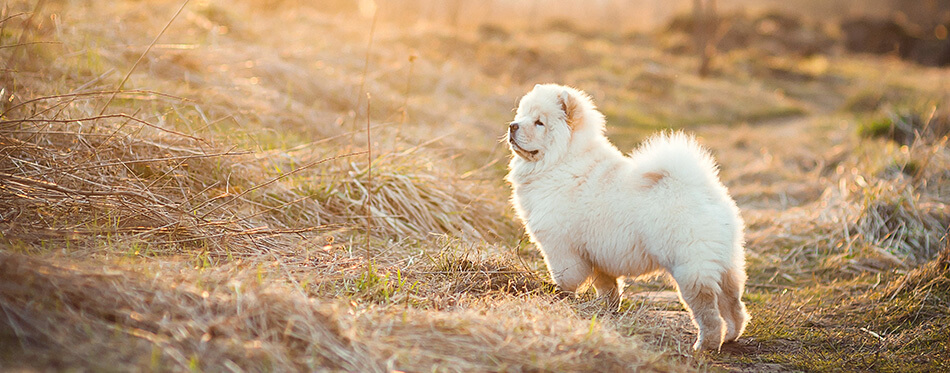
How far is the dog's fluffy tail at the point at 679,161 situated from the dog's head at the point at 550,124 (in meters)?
0.47

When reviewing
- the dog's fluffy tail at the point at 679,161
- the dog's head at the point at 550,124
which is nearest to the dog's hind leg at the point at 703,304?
the dog's fluffy tail at the point at 679,161

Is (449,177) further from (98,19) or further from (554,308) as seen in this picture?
(98,19)

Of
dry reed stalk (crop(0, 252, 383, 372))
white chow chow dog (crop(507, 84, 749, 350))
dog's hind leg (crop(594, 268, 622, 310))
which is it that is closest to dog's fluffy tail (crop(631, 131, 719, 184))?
white chow chow dog (crop(507, 84, 749, 350))

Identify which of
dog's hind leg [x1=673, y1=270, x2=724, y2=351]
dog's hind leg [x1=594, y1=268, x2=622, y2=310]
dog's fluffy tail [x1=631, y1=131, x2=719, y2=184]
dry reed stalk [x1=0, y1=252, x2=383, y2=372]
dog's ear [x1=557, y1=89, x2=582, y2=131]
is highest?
dog's ear [x1=557, y1=89, x2=582, y2=131]

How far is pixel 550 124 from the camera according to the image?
3.81 m

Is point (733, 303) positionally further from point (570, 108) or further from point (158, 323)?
point (158, 323)

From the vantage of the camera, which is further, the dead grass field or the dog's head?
the dog's head

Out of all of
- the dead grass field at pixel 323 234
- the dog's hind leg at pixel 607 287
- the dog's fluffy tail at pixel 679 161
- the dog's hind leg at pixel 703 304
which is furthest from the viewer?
the dog's hind leg at pixel 607 287

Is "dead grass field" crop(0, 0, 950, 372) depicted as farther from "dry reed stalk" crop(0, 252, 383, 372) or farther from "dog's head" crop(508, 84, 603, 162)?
"dog's head" crop(508, 84, 603, 162)

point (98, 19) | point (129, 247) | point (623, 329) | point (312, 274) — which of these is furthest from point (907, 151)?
point (98, 19)

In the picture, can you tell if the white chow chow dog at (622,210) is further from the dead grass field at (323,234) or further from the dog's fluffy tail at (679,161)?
the dead grass field at (323,234)

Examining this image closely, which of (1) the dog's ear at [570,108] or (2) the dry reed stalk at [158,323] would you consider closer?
(2) the dry reed stalk at [158,323]

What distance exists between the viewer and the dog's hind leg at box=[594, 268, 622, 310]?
376 centimetres

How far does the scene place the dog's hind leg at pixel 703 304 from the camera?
10.1ft
